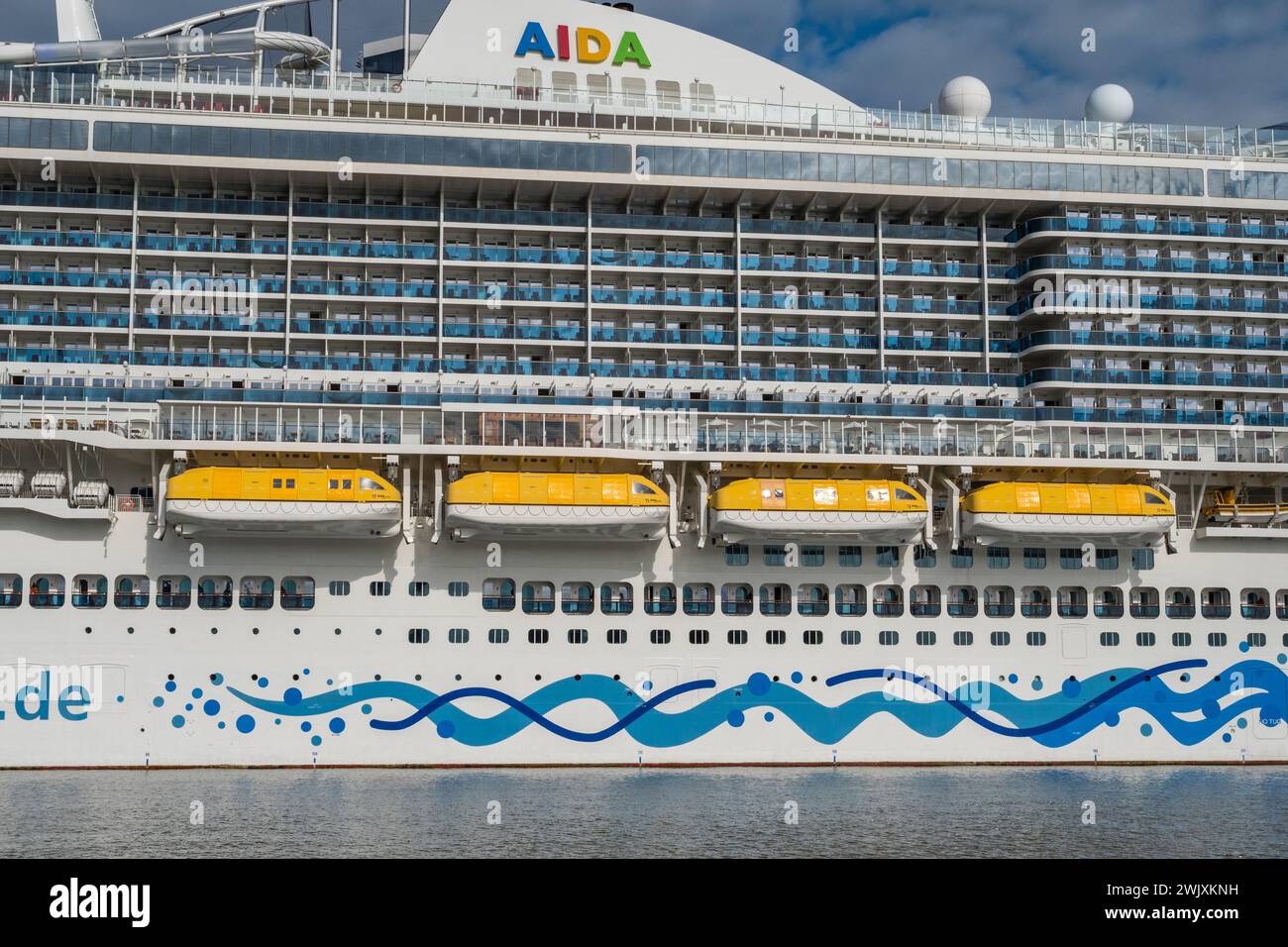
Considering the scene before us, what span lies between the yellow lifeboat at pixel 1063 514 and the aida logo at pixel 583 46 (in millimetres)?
15402

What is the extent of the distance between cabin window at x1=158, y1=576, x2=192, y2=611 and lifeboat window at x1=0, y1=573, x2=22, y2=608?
2892 mm

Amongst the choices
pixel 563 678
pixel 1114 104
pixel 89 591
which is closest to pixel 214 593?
pixel 89 591

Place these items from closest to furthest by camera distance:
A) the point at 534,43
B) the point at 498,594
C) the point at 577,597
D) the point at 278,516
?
the point at 278,516 < the point at 498,594 < the point at 577,597 < the point at 534,43

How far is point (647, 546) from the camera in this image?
2950 centimetres

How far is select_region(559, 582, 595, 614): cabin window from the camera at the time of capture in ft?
95.1

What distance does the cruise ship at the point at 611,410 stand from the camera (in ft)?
92.1

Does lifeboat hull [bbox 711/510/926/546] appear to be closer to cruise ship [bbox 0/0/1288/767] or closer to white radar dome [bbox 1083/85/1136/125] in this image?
cruise ship [bbox 0/0/1288/767]

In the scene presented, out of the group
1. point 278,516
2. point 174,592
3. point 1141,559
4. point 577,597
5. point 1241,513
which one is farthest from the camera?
point 1241,513

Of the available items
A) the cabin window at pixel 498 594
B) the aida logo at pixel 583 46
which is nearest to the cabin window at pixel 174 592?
the cabin window at pixel 498 594

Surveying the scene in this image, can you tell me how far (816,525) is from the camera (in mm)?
28766

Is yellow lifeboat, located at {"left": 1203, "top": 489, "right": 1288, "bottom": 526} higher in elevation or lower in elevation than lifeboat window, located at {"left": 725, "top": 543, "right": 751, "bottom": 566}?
higher

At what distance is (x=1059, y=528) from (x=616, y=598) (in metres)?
10.0

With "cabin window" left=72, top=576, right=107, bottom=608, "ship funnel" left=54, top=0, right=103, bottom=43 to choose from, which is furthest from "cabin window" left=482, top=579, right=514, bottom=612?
"ship funnel" left=54, top=0, right=103, bottom=43

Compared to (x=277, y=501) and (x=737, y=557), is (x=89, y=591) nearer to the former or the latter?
(x=277, y=501)
